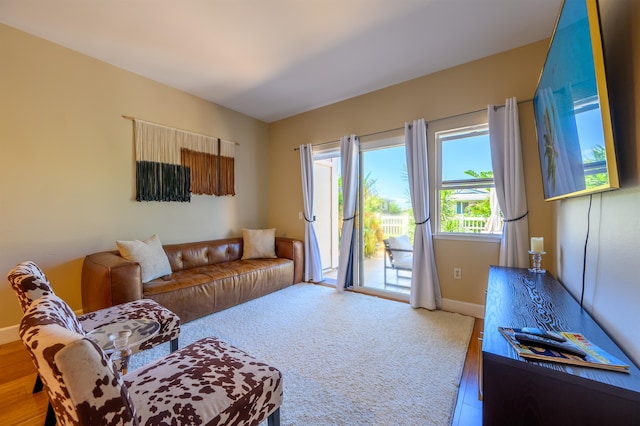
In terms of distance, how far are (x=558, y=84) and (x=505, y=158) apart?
3.90 feet

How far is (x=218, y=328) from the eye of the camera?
2506 mm

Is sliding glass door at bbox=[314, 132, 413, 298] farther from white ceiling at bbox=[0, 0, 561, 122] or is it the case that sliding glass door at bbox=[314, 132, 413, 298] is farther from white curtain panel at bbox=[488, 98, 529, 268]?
white curtain panel at bbox=[488, 98, 529, 268]

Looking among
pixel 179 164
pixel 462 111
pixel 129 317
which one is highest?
pixel 462 111

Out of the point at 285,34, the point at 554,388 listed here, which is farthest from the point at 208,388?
the point at 285,34

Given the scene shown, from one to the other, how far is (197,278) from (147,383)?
1829 millimetres

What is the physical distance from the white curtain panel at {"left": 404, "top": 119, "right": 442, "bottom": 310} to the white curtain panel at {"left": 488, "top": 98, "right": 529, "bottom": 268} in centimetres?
70

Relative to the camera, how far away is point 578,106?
3.99 feet

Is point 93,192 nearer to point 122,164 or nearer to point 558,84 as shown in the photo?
point 122,164

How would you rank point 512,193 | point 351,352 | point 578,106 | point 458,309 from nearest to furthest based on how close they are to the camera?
point 578,106, point 351,352, point 512,193, point 458,309

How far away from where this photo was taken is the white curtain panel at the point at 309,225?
159 inches

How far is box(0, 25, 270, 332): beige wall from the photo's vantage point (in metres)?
2.30

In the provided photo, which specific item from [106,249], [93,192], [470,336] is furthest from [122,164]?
A: [470,336]

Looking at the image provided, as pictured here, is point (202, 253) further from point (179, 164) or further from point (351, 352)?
point (351, 352)

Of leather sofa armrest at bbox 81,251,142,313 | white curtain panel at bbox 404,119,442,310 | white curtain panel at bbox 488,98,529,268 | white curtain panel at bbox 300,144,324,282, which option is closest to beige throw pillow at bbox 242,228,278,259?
white curtain panel at bbox 300,144,324,282
